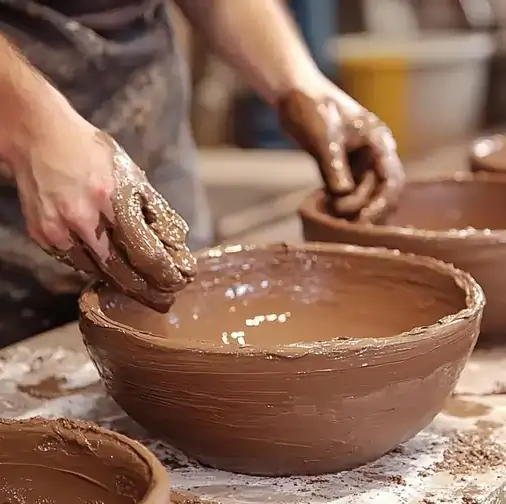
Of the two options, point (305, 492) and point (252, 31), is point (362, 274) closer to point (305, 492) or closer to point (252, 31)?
point (305, 492)

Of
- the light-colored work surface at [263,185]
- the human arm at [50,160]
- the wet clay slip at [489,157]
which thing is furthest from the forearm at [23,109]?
the wet clay slip at [489,157]

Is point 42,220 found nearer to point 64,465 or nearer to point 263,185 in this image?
point 64,465

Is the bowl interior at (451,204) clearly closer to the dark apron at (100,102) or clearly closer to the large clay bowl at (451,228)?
the large clay bowl at (451,228)

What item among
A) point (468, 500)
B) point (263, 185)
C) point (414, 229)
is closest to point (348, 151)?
point (414, 229)

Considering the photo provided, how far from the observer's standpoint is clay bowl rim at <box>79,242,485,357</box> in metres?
0.89

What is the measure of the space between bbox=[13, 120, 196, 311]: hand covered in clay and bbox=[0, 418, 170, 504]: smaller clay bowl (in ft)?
0.77

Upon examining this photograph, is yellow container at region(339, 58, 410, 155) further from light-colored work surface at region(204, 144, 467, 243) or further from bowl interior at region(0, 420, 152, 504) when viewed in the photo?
bowl interior at region(0, 420, 152, 504)

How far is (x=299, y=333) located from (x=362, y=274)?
10 centimetres

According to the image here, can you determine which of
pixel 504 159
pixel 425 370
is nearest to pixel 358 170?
pixel 504 159

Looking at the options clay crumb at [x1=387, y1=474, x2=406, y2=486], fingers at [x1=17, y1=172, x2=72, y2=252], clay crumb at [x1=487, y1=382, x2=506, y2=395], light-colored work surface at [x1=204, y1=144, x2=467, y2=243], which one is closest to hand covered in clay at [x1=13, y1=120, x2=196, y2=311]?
fingers at [x1=17, y1=172, x2=72, y2=252]

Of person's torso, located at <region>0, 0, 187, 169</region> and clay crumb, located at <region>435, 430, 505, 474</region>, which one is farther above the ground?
person's torso, located at <region>0, 0, 187, 169</region>

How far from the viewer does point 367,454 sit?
3.15ft

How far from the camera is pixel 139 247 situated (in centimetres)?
99

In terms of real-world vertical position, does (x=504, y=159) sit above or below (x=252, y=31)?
below
